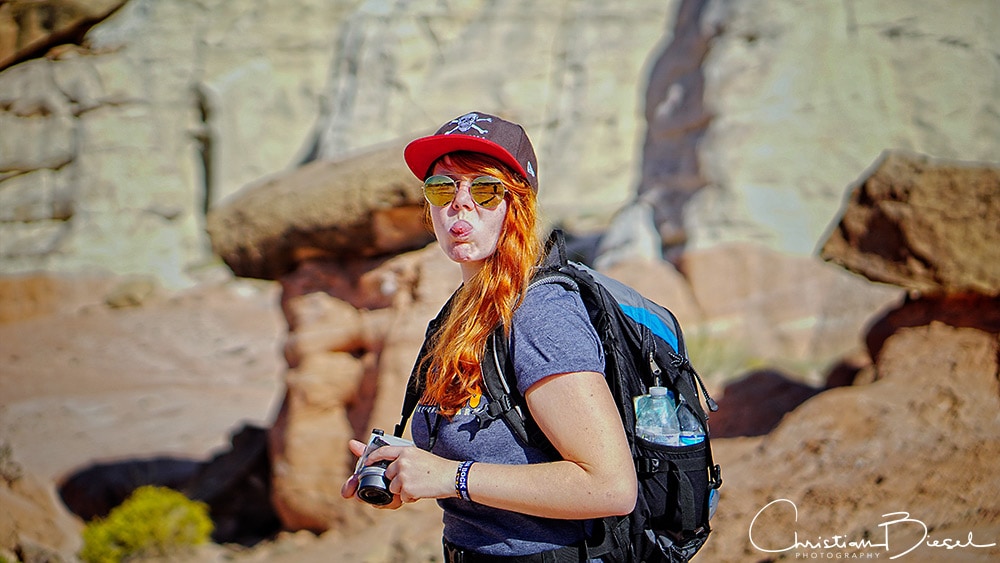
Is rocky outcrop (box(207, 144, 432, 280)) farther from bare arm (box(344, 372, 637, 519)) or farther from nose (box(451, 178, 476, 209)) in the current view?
bare arm (box(344, 372, 637, 519))

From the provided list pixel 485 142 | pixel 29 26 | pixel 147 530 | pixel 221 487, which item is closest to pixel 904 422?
pixel 485 142

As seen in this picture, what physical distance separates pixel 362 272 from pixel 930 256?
3420 mm

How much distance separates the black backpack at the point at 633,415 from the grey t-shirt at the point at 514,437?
0.09 ft

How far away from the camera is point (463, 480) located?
1.63 meters

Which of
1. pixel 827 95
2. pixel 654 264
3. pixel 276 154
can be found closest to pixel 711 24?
pixel 827 95

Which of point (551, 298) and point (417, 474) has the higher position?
point (551, 298)

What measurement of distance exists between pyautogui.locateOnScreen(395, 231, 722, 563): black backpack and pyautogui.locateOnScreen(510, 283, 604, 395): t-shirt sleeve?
0.12 ft

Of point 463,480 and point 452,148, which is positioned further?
point 452,148

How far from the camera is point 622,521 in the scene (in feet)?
5.63

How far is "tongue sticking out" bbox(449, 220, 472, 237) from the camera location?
Answer: 1.77 metres

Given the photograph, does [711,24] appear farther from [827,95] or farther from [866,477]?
[866,477]

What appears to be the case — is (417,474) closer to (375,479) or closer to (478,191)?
(375,479)

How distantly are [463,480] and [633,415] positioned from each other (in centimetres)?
35

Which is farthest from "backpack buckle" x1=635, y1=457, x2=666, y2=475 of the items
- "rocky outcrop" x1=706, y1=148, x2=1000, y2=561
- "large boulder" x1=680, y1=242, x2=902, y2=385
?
"large boulder" x1=680, y1=242, x2=902, y2=385
